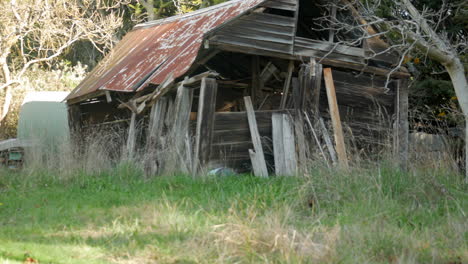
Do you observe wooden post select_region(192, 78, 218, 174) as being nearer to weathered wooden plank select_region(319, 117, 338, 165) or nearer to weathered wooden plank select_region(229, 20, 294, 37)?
weathered wooden plank select_region(229, 20, 294, 37)

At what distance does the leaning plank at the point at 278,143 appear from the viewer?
11453mm

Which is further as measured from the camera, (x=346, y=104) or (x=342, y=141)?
(x=346, y=104)

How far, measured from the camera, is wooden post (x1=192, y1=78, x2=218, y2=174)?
435 inches

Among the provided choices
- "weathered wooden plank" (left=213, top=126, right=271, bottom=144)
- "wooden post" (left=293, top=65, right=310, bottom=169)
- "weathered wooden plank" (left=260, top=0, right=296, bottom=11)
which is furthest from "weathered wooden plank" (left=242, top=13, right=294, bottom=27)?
"weathered wooden plank" (left=213, top=126, right=271, bottom=144)

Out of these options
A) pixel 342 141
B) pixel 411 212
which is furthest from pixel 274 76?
pixel 411 212

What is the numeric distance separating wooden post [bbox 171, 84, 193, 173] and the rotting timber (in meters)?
0.02

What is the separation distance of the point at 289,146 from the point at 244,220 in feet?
18.8

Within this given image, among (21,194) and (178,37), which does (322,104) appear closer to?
(178,37)

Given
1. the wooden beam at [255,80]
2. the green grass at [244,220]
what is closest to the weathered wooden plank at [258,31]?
the wooden beam at [255,80]

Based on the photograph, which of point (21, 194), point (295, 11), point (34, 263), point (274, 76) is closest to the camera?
point (34, 263)

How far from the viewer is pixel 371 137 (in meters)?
12.5

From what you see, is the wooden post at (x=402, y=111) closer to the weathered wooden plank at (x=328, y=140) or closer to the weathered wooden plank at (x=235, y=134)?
the weathered wooden plank at (x=328, y=140)

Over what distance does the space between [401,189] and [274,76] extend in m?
7.17

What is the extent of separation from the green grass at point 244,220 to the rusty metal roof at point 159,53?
129 inches
